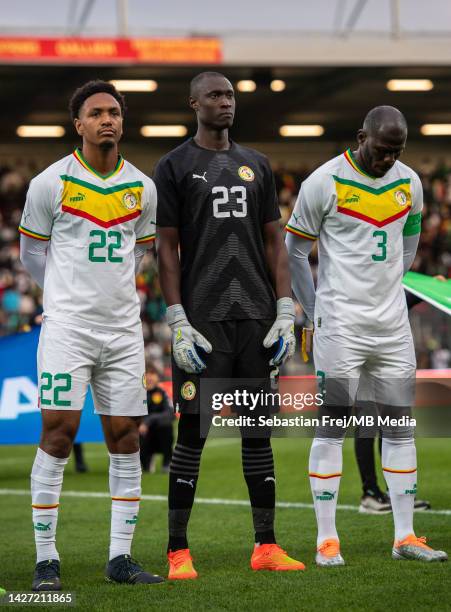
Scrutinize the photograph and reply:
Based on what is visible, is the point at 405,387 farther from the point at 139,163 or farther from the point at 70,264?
the point at 139,163

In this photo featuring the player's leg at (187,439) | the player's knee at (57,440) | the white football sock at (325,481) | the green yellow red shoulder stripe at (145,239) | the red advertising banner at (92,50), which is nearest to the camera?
the player's knee at (57,440)

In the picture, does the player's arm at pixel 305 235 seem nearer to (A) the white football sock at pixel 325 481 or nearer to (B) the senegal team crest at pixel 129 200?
(A) the white football sock at pixel 325 481

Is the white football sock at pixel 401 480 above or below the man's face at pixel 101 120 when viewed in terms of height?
below

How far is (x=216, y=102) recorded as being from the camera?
5434 millimetres

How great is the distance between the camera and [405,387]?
18.6 feet

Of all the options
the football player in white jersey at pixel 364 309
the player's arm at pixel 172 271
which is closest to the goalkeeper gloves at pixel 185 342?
the player's arm at pixel 172 271

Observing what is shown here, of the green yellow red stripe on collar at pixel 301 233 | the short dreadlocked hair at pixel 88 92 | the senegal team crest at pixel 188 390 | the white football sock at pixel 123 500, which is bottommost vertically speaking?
the white football sock at pixel 123 500

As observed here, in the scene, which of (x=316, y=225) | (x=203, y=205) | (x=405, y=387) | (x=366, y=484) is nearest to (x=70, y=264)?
(x=203, y=205)

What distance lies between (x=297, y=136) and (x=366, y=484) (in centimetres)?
2313

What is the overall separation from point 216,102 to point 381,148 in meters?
0.82

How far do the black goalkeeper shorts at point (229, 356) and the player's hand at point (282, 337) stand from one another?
0.04 meters

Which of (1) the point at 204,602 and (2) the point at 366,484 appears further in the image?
(2) the point at 366,484

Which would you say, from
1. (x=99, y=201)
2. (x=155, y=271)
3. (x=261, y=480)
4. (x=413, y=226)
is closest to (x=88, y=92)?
(x=99, y=201)

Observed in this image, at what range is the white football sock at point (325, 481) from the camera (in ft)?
18.1
